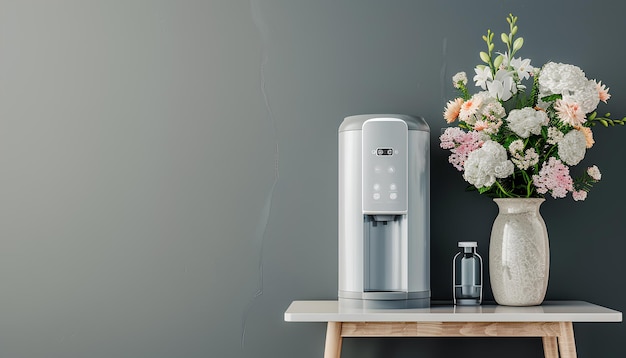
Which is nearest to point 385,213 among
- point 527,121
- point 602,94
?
point 527,121

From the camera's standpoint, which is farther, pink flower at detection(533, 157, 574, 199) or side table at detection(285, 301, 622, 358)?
pink flower at detection(533, 157, 574, 199)

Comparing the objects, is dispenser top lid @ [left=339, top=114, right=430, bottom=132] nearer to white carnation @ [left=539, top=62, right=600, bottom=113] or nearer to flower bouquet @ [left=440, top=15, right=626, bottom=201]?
flower bouquet @ [left=440, top=15, right=626, bottom=201]

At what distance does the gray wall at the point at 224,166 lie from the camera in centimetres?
217

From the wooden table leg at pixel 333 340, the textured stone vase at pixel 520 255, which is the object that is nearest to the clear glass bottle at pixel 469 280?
the textured stone vase at pixel 520 255

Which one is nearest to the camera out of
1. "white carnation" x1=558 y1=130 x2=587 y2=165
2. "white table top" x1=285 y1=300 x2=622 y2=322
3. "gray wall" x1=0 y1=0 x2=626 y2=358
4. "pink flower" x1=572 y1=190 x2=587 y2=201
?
"white table top" x1=285 y1=300 x2=622 y2=322

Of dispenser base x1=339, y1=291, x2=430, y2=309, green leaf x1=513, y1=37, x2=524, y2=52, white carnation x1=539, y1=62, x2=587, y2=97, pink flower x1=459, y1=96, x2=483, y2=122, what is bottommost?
dispenser base x1=339, y1=291, x2=430, y2=309

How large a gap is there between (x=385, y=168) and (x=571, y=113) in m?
0.47

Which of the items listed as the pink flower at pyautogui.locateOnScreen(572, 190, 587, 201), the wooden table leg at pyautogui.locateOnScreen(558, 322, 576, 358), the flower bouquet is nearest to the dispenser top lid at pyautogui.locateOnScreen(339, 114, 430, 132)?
the flower bouquet

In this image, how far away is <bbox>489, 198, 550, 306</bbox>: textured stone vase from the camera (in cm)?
197

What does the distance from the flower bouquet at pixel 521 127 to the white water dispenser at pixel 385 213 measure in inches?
5.2

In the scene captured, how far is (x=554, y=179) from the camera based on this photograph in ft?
6.38

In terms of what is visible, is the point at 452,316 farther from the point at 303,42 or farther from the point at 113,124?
the point at 113,124

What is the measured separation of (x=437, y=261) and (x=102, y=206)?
956 millimetres

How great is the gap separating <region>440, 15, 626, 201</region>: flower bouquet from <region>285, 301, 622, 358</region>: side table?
12.5 inches
